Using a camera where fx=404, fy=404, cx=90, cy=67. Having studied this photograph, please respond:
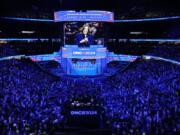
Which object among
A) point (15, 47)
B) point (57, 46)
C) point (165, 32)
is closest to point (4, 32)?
point (15, 47)

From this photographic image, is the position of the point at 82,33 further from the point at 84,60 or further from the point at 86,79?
the point at 86,79

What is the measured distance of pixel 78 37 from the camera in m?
44.7

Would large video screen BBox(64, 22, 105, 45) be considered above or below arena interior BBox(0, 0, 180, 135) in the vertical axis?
above

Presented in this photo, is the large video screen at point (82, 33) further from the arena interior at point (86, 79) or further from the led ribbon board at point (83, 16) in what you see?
the led ribbon board at point (83, 16)

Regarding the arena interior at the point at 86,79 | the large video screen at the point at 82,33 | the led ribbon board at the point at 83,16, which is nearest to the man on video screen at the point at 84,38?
the large video screen at the point at 82,33

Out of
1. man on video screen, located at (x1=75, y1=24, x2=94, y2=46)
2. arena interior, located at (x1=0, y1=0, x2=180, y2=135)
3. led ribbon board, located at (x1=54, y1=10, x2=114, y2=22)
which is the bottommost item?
arena interior, located at (x1=0, y1=0, x2=180, y2=135)

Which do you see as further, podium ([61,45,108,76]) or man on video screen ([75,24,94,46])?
man on video screen ([75,24,94,46])

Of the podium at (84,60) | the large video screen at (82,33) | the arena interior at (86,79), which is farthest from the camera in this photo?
the large video screen at (82,33)

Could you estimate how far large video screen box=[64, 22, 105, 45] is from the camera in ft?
147

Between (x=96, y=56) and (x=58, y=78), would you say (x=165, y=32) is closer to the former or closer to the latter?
(x=96, y=56)

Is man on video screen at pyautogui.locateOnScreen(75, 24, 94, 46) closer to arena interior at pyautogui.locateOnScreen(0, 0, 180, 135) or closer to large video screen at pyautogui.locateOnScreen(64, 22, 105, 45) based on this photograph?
large video screen at pyautogui.locateOnScreen(64, 22, 105, 45)

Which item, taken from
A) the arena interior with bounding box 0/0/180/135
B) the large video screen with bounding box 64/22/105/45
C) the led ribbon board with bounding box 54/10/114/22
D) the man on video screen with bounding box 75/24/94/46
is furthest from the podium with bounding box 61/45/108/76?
the led ribbon board with bounding box 54/10/114/22

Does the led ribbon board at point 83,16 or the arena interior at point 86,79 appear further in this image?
the led ribbon board at point 83,16

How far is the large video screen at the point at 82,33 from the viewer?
44.7m
